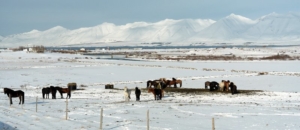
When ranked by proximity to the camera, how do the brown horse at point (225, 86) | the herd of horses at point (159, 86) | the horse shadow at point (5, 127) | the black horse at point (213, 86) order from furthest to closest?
the black horse at point (213, 86) < the brown horse at point (225, 86) < the herd of horses at point (159, 86) < the horse shadow at point (5, 127)

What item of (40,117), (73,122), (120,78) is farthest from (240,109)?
(120,78)

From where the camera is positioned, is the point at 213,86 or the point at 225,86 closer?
the point at 225,86

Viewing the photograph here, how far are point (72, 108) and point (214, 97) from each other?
37.6ft

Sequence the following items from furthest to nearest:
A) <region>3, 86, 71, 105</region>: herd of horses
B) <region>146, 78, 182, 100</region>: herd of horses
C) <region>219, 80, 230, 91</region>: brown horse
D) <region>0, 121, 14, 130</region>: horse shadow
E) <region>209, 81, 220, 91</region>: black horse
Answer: <region>209, 81, 220, 91</region>: black horse < <region>219, 80, 230, 91</region>: brown horse < <region>146, 78, 182, 100</region>: herd of horses < <region>3, 86, 71, 105</region>: herd of horses < <region>0, 121, 14, 130</region>: horse shadow

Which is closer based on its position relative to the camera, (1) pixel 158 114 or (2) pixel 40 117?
(2) pixel 40 117

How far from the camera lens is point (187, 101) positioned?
2558cm

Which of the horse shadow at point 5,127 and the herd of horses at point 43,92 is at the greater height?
the herd of horses at point 43,92

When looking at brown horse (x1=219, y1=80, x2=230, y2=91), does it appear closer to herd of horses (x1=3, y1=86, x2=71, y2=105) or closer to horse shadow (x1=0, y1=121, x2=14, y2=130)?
herd of horses (x1=3, y1=86, x2=71, y2=105)

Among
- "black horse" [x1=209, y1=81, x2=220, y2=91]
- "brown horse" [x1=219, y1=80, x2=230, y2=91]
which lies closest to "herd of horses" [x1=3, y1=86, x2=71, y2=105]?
"black horse" [x1=209, y1=81, x2=220, y2=91]

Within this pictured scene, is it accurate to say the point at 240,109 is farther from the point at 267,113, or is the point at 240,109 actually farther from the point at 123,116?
the point at 123,116

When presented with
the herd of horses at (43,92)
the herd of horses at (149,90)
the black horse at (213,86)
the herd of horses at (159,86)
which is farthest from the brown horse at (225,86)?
the herd of horses at (43,92)

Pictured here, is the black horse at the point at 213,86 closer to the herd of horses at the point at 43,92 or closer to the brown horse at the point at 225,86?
the brown horse at the point at 225,86

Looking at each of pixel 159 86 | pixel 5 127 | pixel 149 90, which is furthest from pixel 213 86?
pixel 5 127

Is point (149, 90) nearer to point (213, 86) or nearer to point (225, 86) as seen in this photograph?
point (213, 86)
